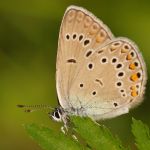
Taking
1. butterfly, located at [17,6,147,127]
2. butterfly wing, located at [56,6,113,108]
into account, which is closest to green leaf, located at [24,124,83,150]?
butterfly, located at [17,6,147,127]

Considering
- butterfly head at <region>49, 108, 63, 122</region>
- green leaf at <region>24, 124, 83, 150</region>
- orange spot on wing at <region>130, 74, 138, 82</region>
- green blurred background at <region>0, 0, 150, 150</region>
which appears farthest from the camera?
green blurred background at <region>0, 0, 150, 150</region>

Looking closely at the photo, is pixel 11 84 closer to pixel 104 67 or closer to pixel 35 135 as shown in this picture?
pixel 104 67

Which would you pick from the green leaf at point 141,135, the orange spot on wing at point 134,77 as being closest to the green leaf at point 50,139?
the green leaf at point 141,135

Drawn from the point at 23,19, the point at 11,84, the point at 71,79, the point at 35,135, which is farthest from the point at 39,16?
the point at 35,135

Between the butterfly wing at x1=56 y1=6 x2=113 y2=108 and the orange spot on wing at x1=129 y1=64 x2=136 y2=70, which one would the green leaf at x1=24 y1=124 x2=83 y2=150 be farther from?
the orange spot on wing at x1=129 y1=64 x2=136 y2=70

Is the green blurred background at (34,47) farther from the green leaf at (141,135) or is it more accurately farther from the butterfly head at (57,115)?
the green leaf at (141,135)

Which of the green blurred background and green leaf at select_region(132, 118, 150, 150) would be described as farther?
the green blurred background

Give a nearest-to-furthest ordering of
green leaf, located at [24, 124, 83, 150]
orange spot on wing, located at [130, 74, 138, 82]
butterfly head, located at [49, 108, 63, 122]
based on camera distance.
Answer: green leaf, located at [24, 124, 83, 150]
butterfly head, located at [49, 108, 63, 122]
orange spot on wing, located at [130, 74, 138, 82]
